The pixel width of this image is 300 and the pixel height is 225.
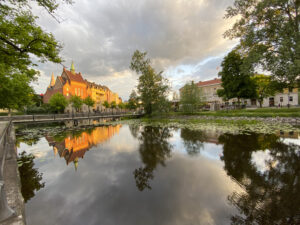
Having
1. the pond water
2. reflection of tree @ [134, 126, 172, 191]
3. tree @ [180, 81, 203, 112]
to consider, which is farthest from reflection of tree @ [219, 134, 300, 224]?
tree @ [180, 81, 203, 112]

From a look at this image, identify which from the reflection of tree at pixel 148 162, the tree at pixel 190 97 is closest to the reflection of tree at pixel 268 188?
the reflection of tree at pixel 148 162

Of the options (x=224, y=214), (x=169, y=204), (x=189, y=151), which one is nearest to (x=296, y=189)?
(x=224, y=214)

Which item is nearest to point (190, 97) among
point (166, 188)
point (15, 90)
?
point (166, 188)

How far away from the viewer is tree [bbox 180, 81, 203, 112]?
23.9 m

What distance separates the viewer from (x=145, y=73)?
25.8 m

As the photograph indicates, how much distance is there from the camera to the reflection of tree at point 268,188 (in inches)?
84.5

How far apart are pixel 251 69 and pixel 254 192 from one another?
14.6 m

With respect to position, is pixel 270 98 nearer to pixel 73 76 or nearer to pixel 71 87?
pixel 71 87

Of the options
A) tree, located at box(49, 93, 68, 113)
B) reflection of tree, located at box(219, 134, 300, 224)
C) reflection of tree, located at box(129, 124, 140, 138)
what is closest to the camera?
reflection of tree, located at box(219, 134, 300, 224)

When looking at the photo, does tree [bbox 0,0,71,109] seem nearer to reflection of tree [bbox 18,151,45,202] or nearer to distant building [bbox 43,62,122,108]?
reflection of tree [bbox 18,151,45,202]

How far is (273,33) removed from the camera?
1253cm

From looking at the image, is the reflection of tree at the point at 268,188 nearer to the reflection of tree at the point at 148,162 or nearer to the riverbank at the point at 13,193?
the reflection of tree at the point at 148,162

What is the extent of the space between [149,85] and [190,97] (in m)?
8.62

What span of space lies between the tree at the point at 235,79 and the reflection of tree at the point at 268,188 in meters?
22.8
